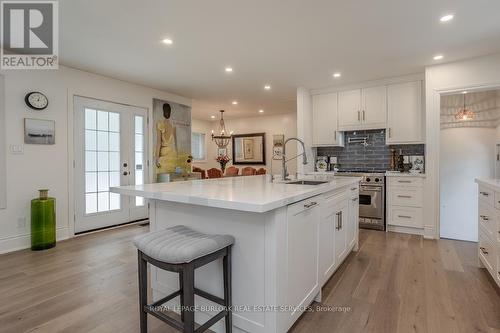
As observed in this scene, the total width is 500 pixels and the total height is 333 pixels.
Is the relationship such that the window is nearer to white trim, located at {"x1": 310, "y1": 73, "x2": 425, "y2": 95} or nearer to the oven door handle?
white trim, located at {"x1": 310, "y1": 73, "x2": 425, "y2": 95}

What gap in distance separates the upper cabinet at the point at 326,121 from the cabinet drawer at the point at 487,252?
2611 mm

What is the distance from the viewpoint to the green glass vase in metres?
3.27

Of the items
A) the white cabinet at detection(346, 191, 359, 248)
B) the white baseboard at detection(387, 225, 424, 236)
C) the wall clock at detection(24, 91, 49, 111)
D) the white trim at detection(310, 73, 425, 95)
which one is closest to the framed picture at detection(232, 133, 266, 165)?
the white trim at detection(310, 73, 425, 95)

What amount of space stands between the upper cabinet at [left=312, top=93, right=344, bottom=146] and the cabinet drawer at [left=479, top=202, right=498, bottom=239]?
8.30ft

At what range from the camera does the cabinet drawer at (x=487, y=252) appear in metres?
2.22

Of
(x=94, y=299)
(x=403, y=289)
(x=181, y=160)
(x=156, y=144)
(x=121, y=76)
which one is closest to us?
(x=94, y=299)

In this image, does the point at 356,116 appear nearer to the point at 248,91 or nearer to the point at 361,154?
the point at 361,154

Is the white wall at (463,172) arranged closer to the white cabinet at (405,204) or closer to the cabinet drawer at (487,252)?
the white cabinet at (405,204)

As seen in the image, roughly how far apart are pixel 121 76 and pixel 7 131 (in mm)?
1667

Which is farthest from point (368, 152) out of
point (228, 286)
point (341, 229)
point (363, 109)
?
point (228, 286)

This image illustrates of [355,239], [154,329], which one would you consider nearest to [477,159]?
[355,239]

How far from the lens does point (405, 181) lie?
13.3ft

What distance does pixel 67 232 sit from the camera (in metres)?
3.78

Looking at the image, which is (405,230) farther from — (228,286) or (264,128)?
(264,128)
